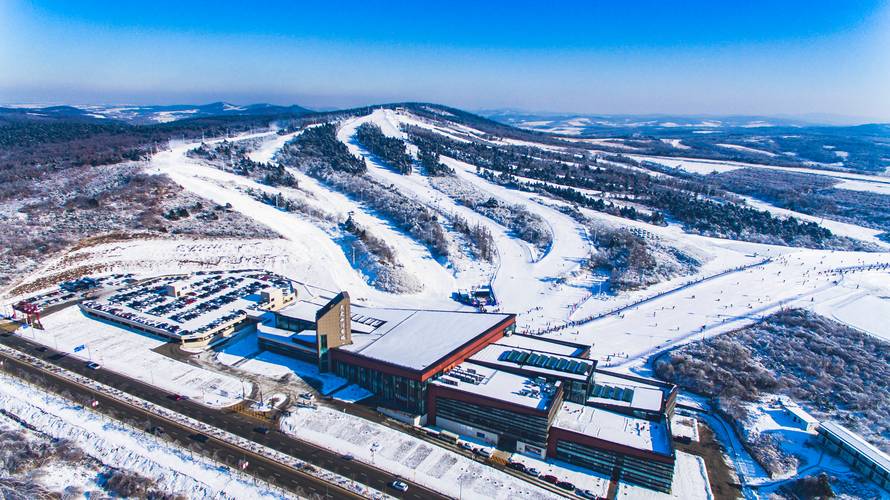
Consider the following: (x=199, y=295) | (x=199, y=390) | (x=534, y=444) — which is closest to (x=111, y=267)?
(x=199, y=295)

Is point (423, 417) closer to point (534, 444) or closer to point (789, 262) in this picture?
point (534, 444)

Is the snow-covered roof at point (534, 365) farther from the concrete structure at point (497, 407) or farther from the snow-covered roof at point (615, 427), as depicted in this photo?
the snow-covered roof at point (615, 427)

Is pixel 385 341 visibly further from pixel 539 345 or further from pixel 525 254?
pixel 525 254

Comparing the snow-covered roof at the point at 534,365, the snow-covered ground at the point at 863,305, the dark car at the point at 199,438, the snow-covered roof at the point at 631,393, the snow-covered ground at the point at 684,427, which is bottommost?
the snow-covered ground at the point at 684,427

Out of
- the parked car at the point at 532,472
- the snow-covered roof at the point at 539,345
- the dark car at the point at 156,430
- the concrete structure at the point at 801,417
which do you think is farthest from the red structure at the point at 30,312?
the concrete structure at the point at 801,417

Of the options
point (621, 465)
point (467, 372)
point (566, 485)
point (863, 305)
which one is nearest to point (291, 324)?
point (467, 372)

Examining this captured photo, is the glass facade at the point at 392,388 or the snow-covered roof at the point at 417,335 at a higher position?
the snow-covered roof at the point at 417,335
